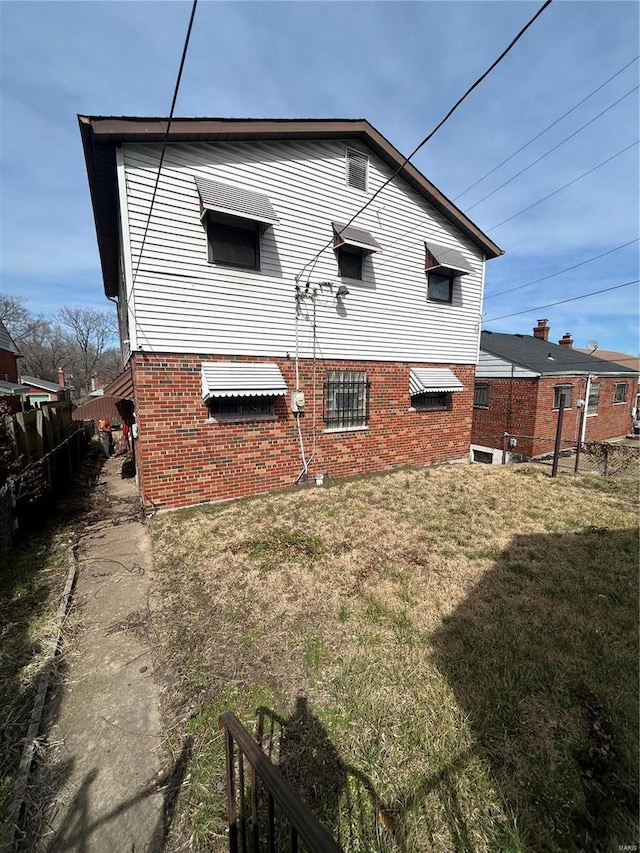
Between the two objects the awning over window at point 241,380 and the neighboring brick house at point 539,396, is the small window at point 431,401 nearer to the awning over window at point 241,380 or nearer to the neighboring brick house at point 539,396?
the neighboring brick house at point 539,396

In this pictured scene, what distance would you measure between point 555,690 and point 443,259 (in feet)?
29.2

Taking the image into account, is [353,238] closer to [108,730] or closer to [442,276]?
[442,276]

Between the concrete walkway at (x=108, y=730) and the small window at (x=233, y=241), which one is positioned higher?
the small window at (x=233, y=241)

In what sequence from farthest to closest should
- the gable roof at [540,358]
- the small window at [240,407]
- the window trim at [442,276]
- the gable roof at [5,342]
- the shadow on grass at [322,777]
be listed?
the gable roof at [5,342] → the gable roof at [540,358] → the window trim at [442,276] → the small window at [240,407] → the shadow on grass at [322,777]

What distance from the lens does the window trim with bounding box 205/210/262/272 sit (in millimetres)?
6070

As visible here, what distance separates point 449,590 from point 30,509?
23.5 feet

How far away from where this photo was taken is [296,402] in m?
7.19

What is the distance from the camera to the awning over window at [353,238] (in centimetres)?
713

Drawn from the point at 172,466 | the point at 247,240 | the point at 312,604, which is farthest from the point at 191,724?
the point at 247,240

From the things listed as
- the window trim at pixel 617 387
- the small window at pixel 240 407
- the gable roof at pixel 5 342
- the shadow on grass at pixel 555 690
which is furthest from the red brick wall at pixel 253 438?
the gable roof at pixel 5 342

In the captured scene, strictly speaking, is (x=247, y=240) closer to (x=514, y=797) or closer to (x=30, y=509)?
(x=30, y=509)

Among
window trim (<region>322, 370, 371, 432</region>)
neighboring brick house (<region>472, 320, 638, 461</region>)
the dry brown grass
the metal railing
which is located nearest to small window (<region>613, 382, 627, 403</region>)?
neighboring brick house (<region>472, 320, 638, 461</region>)

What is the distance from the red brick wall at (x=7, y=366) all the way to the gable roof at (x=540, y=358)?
26436 mm

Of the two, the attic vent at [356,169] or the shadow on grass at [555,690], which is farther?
the attic vent at [356,169]
